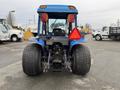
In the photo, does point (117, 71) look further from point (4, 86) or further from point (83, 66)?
point (4, 86)

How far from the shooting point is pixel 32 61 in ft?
23.6

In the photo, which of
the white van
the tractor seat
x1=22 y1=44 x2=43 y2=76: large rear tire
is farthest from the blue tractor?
Answer: the white van

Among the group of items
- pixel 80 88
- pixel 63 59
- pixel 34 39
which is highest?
pixel 34 39

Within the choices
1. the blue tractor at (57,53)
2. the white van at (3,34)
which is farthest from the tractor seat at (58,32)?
the white van at (3,34)

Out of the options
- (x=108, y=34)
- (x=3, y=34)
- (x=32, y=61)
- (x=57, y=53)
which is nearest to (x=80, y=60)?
(x=57, y=53)

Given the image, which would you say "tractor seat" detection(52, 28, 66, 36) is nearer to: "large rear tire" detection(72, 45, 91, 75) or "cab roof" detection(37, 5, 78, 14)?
"cab roof" detection(37, 5, 78, 14)

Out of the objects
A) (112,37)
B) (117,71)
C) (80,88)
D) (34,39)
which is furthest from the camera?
(112,37)

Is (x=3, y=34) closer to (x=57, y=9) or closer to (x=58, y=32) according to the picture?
(x=58, y=32)

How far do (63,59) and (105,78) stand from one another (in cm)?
142

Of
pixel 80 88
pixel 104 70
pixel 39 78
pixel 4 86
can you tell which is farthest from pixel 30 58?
pixel 104 70

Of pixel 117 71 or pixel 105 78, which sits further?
pixel 117 71

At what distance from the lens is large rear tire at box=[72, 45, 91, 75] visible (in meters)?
7.32

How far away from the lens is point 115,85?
6.51 m

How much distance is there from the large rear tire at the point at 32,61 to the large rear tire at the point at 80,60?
1.08 metres
